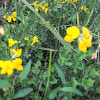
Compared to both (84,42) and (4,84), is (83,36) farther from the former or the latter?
(4,84)

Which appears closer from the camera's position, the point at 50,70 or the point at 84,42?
the point at 84,42

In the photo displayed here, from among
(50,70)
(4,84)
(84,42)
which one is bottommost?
(4,84)

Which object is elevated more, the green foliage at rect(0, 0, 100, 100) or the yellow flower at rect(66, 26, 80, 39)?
the yellow flower at rect(66, 26, 80, 39)

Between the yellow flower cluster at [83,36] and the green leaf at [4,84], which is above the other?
the yellow flower cluster at [83,36]

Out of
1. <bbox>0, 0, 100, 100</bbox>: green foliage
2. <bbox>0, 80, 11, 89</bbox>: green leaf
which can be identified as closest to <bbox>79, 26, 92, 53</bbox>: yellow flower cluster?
<bbox>0, 0, 100, 100</bbox>: green foliage

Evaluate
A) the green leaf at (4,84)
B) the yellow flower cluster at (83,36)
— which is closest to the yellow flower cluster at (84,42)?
the yellow flower cluster at (83,36)

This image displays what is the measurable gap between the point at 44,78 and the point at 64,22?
1231mm

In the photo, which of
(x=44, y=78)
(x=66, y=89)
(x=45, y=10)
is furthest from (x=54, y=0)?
(x=66, y=89)

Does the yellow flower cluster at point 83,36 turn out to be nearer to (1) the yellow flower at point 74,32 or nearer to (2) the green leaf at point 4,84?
(1) the yellow flower at point 74,32

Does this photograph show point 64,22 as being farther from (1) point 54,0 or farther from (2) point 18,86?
(2) point 18,86

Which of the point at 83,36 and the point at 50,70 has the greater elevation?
the point at 83,36

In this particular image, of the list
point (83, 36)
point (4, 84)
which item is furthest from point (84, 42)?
point (4, 84)

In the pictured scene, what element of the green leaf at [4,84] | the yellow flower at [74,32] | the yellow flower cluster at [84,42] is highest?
the yellow flower at [74,32]

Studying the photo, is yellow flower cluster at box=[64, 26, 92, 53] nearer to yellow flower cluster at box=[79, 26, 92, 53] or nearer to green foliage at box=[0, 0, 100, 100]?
yellow flower cluster at box=[79, 26, 92, 53]
